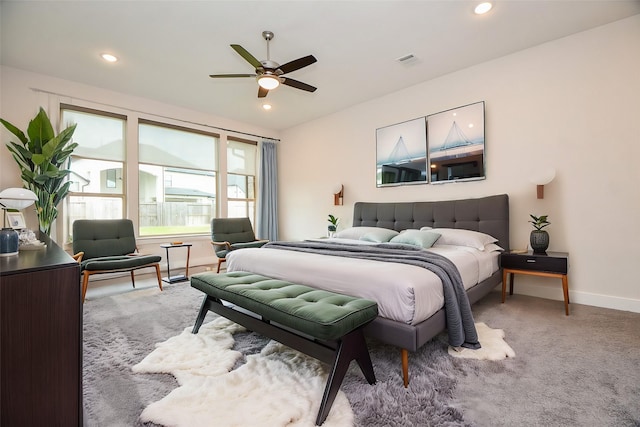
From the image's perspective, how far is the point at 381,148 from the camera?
4668 mm

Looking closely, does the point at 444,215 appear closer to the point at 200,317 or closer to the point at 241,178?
the point at 200,317

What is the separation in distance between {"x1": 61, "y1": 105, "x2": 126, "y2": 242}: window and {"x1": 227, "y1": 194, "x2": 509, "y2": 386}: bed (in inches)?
114

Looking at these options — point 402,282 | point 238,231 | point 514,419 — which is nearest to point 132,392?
point 402,282

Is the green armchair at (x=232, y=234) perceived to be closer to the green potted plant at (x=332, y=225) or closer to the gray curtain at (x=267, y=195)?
the gray curtain at (x=267, y=195)

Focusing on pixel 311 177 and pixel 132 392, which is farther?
pixel 311 177

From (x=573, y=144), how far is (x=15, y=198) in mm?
4854

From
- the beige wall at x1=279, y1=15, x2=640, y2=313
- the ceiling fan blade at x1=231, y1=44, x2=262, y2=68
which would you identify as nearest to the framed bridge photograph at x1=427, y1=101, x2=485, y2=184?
the beige wall at x1=279, y1=15, x2=640, y2=313

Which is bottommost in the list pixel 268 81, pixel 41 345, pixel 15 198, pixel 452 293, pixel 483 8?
pixel 452 293

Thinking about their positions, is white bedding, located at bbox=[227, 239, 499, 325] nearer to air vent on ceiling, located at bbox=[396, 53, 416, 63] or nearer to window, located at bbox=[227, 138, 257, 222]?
air vent on ceiling, located at bbox=[396, 53, 416, 63]

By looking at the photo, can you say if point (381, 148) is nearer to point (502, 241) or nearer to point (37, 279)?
point (502, 241)

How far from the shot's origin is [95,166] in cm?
444

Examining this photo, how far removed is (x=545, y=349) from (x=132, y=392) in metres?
2.74

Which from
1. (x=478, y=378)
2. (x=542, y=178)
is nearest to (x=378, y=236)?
(x=542, y=178)

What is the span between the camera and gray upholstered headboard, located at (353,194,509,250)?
3367mm
